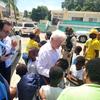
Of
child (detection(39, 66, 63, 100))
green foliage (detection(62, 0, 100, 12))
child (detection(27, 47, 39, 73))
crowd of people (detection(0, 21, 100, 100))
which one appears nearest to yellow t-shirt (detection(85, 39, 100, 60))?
crowd of people (detection(0, 21, 100, 100))

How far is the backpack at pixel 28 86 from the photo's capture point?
5527mm

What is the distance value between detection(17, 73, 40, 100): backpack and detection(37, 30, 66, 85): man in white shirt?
324 millimetres

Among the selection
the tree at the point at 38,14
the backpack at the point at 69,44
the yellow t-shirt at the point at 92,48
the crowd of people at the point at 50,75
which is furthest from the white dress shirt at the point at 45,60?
the tree at the point at 38,14

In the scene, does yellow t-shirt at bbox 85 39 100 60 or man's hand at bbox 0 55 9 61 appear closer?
man's hand at bbox 0 55 9 61

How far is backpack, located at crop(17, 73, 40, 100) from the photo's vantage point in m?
5.53

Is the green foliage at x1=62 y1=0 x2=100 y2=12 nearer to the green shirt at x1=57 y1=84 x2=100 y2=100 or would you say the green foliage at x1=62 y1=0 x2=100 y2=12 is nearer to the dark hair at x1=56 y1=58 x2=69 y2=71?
the dark hair at x1=56 y1=58 x2=69 y2=71

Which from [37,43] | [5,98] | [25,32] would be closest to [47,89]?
[5,98]

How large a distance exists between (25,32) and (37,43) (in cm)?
3292

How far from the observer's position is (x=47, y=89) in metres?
4.82

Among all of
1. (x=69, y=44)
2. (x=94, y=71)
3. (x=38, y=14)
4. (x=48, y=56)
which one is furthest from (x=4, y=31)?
(x=38, y=14)

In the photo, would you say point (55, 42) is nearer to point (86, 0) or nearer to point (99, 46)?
point (99, 46)

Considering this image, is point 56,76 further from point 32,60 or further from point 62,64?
point 32,60

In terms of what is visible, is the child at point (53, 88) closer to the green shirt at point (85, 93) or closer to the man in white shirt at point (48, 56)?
the man in white shirt at point (48, 56)

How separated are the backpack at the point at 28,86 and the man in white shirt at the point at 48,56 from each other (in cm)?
32
